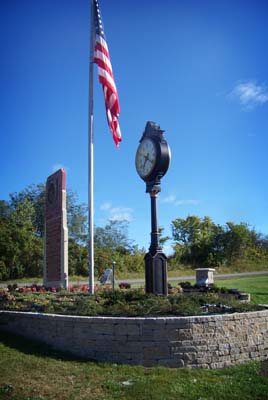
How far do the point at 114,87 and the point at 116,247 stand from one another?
3104cm

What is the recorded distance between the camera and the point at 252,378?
21.2 ft

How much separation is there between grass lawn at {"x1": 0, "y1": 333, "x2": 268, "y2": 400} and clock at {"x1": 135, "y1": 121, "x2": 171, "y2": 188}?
570 centimetres

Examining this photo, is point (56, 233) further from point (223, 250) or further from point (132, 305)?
point (223, 250)

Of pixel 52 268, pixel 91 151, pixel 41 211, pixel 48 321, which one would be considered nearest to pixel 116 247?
pixel 41 211

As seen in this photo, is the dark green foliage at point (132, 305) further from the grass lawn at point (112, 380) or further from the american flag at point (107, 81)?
the american flag at point (107, 81)

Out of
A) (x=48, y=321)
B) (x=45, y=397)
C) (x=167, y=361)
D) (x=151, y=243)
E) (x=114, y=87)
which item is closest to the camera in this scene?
(x=45, y=397)

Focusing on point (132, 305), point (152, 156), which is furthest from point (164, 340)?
point (152, 156)

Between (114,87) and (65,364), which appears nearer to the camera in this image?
(65,364)

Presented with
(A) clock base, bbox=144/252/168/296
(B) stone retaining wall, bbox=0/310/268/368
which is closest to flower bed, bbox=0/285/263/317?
(B) stone retaining wall, bbox=0/310/268/368

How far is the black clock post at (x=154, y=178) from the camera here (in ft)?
36.0

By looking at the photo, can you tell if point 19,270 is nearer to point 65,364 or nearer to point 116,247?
point 116,247

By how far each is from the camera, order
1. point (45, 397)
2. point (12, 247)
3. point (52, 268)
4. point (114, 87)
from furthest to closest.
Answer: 1. point (12, 247)
2. point (52, 268)
3. point (114, 87)
4. point (45, 397)

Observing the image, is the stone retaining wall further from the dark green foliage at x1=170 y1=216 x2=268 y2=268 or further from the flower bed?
the dark green foliage at x1=170 y1=216 x2=268 y2=268

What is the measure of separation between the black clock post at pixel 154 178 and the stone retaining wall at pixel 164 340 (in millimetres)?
3527
